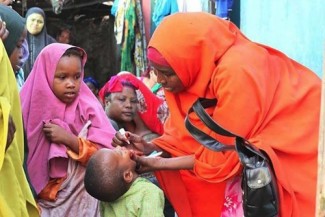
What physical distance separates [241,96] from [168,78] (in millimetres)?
425

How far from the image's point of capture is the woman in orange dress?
9.37ft

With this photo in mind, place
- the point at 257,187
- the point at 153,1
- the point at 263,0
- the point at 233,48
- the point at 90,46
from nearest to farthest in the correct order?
the point at 257,187
the point at 233,48
the point at 263,0
the point at 153,1
the point at 90,46

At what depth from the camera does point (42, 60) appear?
3.58 metres

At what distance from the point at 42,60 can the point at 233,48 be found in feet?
3.72

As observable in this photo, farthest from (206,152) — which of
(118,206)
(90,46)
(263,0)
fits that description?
(90,46)

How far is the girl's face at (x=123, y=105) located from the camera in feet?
14.7

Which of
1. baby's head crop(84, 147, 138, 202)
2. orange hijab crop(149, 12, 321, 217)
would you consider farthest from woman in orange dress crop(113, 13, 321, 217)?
baby's head crop(84, 147, 138, 202)

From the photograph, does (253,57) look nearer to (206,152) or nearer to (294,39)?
(206,152)

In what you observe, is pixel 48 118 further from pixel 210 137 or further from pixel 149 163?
pixel 210 137

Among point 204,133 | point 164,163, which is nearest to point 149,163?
point 164,163

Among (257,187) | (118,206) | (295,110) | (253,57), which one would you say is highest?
(253,57)

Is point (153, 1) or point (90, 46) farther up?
point (153, 1)

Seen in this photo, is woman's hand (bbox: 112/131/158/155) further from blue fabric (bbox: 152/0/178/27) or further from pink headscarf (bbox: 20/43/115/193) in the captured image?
blue fabric (bbox: 152/0/178/27)

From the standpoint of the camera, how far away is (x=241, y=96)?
111 inches
